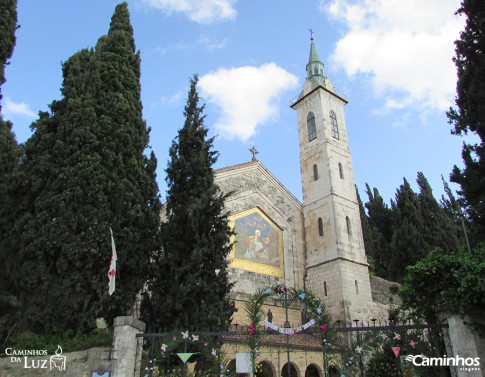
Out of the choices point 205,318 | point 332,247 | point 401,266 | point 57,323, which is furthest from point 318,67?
point 57,323

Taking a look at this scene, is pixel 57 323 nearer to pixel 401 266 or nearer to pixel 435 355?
pixel 435 355

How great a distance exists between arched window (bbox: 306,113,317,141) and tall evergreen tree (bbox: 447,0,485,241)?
1037 cm

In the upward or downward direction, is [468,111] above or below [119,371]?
above

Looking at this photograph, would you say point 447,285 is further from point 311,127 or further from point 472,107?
point 311,127

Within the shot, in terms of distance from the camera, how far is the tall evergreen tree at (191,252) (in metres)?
10.8

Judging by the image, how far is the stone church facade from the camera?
1861 centimetres

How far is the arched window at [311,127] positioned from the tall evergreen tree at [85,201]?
37.3 ft

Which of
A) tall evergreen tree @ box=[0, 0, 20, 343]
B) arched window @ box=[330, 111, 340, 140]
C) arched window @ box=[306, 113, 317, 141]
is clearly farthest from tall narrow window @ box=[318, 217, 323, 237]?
tall evergreen tree @ box=[0, 0, 20, 343]

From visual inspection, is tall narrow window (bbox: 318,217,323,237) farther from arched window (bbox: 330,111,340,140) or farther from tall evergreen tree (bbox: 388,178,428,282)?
tall evergreen tree (bbox: 388,178,428,282)

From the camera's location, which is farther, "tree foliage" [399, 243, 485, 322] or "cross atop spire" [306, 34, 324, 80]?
"cross atop spire" [306, 34, 324, 80]

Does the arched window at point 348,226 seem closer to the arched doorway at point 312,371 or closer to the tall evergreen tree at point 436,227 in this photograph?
the arched doorway at point 312,371

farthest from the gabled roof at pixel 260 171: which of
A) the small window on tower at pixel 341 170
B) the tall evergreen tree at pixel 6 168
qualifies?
the tall evergreen tree at pixel 6 168

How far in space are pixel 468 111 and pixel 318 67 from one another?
1469 cm

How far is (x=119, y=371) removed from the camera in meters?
7.90
